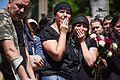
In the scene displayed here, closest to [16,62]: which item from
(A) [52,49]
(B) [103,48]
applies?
(A) [52,49]

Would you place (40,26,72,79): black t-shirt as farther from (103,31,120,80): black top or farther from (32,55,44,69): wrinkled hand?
(103,31,120,80): black top

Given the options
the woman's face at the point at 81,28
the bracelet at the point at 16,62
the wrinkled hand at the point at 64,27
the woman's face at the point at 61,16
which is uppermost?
the woman's face at the point at 61,16

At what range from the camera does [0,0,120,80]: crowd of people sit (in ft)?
9.05

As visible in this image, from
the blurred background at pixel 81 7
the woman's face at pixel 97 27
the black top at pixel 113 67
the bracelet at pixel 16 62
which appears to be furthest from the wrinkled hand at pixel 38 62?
the woman's face at pixel 97 27

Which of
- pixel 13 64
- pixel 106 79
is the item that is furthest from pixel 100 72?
pixel 13 64

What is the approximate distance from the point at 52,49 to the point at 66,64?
1.19ft

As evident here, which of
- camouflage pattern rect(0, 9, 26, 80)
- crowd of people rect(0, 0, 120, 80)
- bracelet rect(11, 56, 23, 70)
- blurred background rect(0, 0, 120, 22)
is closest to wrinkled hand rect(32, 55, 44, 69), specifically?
crowd of people rect(0, 0, 120, 80)

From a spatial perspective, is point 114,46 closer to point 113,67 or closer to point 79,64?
point 113,67

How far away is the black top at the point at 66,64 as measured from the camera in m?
3.73

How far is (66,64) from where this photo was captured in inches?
149

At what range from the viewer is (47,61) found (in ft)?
12.4

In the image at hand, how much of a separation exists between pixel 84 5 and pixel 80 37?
18.5m

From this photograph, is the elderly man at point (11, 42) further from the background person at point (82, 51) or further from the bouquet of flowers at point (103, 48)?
the bouquet of flowers at point (103, 48)

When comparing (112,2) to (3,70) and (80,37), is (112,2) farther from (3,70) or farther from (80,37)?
(3,70)
